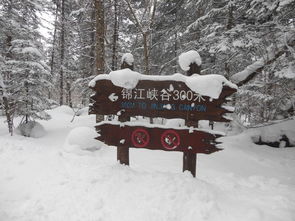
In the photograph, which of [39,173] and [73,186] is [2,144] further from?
[73,186]

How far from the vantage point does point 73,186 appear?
4.54 m

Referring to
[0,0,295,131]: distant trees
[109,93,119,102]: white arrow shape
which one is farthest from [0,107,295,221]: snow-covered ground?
[0,0,295,131]: distant trees

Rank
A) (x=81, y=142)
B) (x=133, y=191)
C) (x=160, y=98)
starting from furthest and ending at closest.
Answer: (x=81, y=142) → (x=160, y=98) → (x=133, y=191)

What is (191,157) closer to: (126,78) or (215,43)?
(126,78)

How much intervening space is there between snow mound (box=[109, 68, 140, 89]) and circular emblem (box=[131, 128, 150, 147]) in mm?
911

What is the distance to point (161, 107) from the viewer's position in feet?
15.7

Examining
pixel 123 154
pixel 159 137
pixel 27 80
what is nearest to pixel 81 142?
pixel 123 154

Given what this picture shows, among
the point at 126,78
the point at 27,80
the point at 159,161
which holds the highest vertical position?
the point at 27,80

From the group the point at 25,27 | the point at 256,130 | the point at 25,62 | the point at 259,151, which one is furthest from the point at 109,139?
the point at 25,27

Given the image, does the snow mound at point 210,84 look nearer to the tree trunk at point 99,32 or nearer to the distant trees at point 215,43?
the distant trees at point 215,43

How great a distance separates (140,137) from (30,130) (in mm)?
8398

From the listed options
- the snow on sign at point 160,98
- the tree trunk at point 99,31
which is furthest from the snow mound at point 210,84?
the tree trunk at point 99,31

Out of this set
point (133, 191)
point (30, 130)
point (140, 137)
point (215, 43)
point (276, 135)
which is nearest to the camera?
point (133, 191)

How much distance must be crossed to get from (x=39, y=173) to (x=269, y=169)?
20.0 ft
